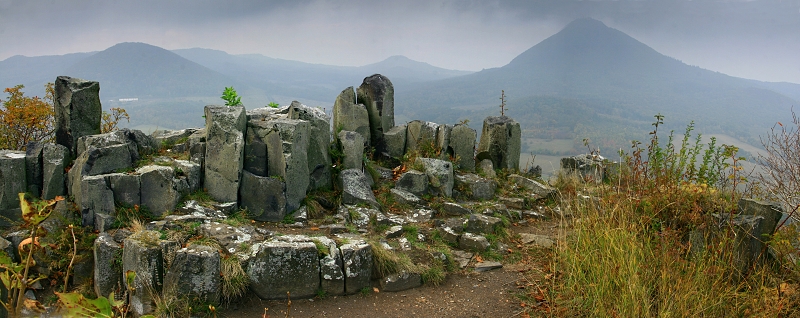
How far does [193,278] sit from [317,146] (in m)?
4.58

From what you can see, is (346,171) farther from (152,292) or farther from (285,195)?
(152,292)

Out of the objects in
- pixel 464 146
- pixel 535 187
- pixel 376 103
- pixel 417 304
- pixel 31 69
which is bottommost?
pixel 417 304

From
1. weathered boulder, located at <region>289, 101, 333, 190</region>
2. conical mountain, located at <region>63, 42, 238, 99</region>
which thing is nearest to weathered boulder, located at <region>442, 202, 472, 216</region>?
weathered boulder, located at <region>289, 101, 333, 190</region>

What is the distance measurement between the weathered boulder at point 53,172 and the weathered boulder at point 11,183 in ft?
1.10

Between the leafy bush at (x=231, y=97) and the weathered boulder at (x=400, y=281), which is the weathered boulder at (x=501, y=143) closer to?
the leafy bush at (x=231, y=97)

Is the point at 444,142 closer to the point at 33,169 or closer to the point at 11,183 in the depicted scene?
the point at 33,169

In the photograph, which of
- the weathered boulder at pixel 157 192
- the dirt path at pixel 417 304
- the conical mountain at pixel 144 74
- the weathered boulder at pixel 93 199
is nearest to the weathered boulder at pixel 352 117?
the weathered boulder at pixel 157 192

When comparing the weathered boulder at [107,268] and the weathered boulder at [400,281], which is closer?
the weathered boulder at [107,268]

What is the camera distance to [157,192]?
355 inches

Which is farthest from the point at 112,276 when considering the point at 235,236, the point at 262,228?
the point at 262,228

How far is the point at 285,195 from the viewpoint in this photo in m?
9.83

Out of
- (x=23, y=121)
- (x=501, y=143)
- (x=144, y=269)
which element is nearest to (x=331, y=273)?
→ (x=144, y=269)

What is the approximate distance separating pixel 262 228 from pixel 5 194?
14.9 feet

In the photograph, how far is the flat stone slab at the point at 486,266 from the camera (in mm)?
8688
